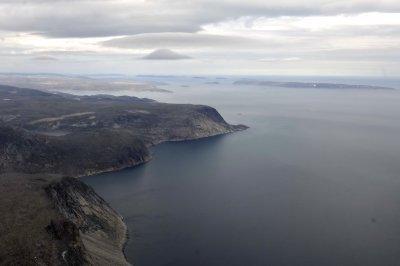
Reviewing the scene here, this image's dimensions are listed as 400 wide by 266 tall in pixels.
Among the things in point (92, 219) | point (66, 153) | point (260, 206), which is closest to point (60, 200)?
point (92, 219)

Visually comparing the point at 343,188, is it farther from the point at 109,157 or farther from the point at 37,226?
the point at 37,226

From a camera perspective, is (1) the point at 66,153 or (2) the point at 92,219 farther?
(1) the point at 66,153

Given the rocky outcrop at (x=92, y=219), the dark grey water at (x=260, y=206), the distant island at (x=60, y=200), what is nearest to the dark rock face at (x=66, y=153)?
the distant island at (x=60, y=200)

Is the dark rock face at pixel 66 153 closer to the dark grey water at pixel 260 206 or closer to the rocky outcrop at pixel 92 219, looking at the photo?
the dark grey water at pixel 260 206

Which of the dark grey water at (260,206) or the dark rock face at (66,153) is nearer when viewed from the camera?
the dark grey water at (260,206)

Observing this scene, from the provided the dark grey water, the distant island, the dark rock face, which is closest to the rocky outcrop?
the distant island

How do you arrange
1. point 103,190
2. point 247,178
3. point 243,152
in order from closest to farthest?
1. point 103,190
2. point 247,178
3. point 243,152

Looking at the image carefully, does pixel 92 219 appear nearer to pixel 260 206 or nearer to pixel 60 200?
pixel 60 200

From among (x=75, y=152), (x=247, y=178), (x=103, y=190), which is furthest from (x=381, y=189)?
(x=75, y=152)
